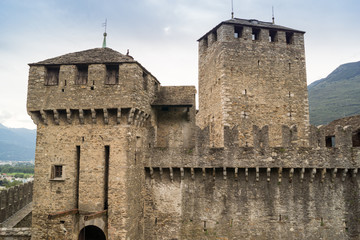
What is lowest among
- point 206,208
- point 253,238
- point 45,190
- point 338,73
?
point 253,238

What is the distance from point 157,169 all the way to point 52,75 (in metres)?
6.87

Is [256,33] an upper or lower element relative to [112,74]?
upper

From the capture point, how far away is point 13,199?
19.3 meters

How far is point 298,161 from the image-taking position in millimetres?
13570

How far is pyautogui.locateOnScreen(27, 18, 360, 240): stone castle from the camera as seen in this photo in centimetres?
1221

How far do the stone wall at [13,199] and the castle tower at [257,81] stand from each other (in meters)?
14.3

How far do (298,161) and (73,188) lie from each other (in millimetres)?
10842

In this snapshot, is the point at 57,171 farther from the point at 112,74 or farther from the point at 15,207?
the point at 15,207

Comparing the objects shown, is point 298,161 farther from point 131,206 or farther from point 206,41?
point 206,41

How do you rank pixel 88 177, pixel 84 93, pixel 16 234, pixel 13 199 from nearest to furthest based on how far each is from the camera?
pixel 88 177, pixel 84 93, pixel 16 234, pixel 13 199

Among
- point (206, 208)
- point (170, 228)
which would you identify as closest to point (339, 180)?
point (206, 208)

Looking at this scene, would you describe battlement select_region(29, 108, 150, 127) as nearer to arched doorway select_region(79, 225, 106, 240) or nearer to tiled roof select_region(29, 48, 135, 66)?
tiled roof select_region(29, 48, 135, 66)

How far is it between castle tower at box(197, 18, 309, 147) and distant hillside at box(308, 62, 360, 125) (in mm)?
58891

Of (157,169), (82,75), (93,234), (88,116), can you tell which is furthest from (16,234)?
(82,75)
